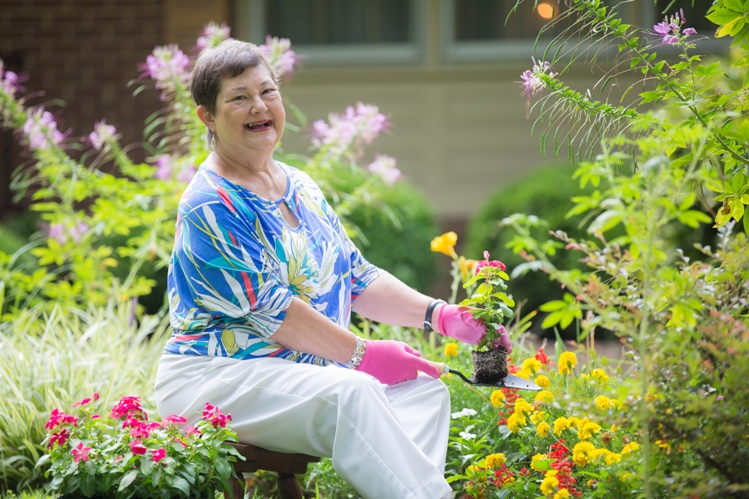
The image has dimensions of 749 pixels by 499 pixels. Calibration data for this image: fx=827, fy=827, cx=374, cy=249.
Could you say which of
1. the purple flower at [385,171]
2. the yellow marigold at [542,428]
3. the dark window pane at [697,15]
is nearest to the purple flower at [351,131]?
the purple flower at [385,171]

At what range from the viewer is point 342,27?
8102 millimetres

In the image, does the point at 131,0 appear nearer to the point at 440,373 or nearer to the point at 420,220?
the point at 420,220

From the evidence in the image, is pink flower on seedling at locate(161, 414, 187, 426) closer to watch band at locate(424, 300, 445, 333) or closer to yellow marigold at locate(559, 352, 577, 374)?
watch band at locate(424, 300, 445, 333)

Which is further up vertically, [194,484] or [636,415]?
[636,415]

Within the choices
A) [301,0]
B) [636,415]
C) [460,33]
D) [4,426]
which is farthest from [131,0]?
[636,415]

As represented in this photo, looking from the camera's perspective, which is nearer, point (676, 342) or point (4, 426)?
point (676, 342)

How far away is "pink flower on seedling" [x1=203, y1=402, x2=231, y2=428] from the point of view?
89.1 inches

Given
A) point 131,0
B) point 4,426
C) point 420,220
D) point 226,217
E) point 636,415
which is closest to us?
point 636,415

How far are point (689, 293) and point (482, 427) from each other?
4.19 ft

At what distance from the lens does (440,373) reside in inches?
105

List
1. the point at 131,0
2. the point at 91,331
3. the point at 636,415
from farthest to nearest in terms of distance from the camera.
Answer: the point at 131,0, the point at 91,331, the point at 636,415

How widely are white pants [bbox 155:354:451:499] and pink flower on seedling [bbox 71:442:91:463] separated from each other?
1.08 feet

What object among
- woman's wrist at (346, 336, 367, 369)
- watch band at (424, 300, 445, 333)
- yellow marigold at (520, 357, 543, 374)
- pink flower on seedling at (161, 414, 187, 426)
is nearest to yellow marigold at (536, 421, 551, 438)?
yellow marigold at (520, 357, 543, 374)

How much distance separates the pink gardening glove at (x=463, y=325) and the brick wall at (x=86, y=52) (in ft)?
18.4
